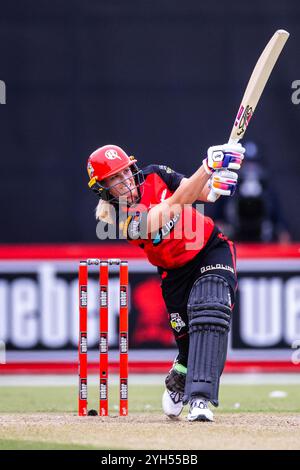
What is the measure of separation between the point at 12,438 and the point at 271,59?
2301 mm

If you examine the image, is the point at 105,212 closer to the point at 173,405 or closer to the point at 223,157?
the point at 223,157

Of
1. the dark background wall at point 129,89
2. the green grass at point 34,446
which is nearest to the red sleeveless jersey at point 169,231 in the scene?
the green grass at point 34,446

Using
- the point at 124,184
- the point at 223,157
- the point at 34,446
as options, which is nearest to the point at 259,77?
the point at 223,157

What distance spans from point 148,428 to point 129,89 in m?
5.15

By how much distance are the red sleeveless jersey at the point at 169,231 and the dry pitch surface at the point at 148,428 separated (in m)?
0.87

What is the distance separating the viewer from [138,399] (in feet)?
28.2

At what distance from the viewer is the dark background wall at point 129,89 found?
10.7 m

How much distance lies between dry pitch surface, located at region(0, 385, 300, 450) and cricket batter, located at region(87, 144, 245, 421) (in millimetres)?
241

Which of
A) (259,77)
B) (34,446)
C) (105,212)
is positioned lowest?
(34,446)

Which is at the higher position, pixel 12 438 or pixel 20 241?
pixel 20 241

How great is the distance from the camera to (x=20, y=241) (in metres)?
10.9
